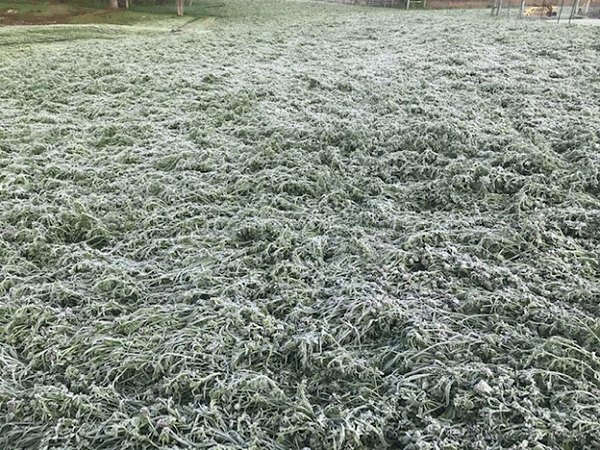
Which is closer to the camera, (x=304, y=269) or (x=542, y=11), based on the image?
(x=304, y=269)

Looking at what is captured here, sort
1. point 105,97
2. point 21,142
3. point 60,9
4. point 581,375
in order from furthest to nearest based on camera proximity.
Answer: point 60,9 → point 105,97 → point 21,142 → point 581,375

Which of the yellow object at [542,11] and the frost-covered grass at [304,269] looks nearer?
the frost-covered grass at [304,269]

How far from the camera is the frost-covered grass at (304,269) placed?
2.01 m

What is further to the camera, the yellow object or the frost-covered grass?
the yellow object

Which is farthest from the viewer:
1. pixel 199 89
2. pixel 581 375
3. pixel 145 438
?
pixel 199 89

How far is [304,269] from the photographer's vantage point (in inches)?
120

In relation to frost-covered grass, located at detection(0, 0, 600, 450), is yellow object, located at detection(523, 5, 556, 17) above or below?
above

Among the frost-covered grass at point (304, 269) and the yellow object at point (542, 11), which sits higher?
the yellow object at point (542, 11)

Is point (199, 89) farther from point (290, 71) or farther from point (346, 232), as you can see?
point (346, 232)

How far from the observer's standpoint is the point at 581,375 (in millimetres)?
2092

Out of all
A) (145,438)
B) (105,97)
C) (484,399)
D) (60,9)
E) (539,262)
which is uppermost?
(60,9)

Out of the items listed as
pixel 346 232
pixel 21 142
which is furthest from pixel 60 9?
pixel 346 232

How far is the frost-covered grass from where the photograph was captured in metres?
2.01

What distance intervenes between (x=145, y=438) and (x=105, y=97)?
20.5ft
